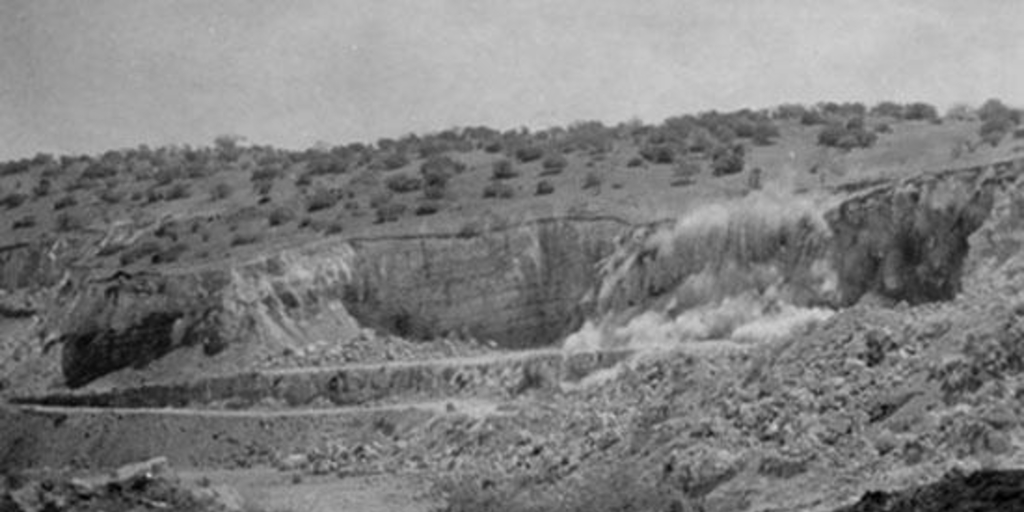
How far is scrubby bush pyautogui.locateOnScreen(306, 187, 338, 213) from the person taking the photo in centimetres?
6631

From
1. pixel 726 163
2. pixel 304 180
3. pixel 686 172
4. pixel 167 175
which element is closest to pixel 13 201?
pixel 167 175

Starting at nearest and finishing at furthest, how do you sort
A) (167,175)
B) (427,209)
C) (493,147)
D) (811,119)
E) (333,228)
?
(333,228)
(427,209)
(811,119)
(493,147)
(167,175)

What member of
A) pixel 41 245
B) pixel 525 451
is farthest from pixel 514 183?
pixel 525 451

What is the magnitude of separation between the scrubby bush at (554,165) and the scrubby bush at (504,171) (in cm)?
117

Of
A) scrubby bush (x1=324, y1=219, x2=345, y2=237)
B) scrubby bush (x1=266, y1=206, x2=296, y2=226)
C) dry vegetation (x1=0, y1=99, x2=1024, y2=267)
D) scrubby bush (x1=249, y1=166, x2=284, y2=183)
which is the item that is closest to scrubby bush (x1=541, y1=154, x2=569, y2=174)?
dry vegetation (x1=0, y1=99, x2=1024, y2=267)

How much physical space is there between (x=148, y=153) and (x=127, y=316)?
147 feet

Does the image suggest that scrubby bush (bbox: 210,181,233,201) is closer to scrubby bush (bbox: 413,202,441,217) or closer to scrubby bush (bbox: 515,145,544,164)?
scrubby bush (bbox: 515,145,544,164)

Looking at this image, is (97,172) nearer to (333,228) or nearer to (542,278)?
(333,228)

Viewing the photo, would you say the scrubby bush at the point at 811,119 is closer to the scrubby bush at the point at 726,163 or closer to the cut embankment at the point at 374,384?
the scrubby bush at the point at 726,163

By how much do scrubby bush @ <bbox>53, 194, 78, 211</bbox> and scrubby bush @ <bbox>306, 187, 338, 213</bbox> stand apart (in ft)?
65.0

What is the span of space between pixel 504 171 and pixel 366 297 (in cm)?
1177

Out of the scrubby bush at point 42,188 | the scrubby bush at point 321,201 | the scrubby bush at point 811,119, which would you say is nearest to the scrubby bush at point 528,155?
the scrubby bush at point 321,201

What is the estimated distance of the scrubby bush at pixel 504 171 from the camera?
218 feet

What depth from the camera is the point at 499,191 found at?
62.6m
